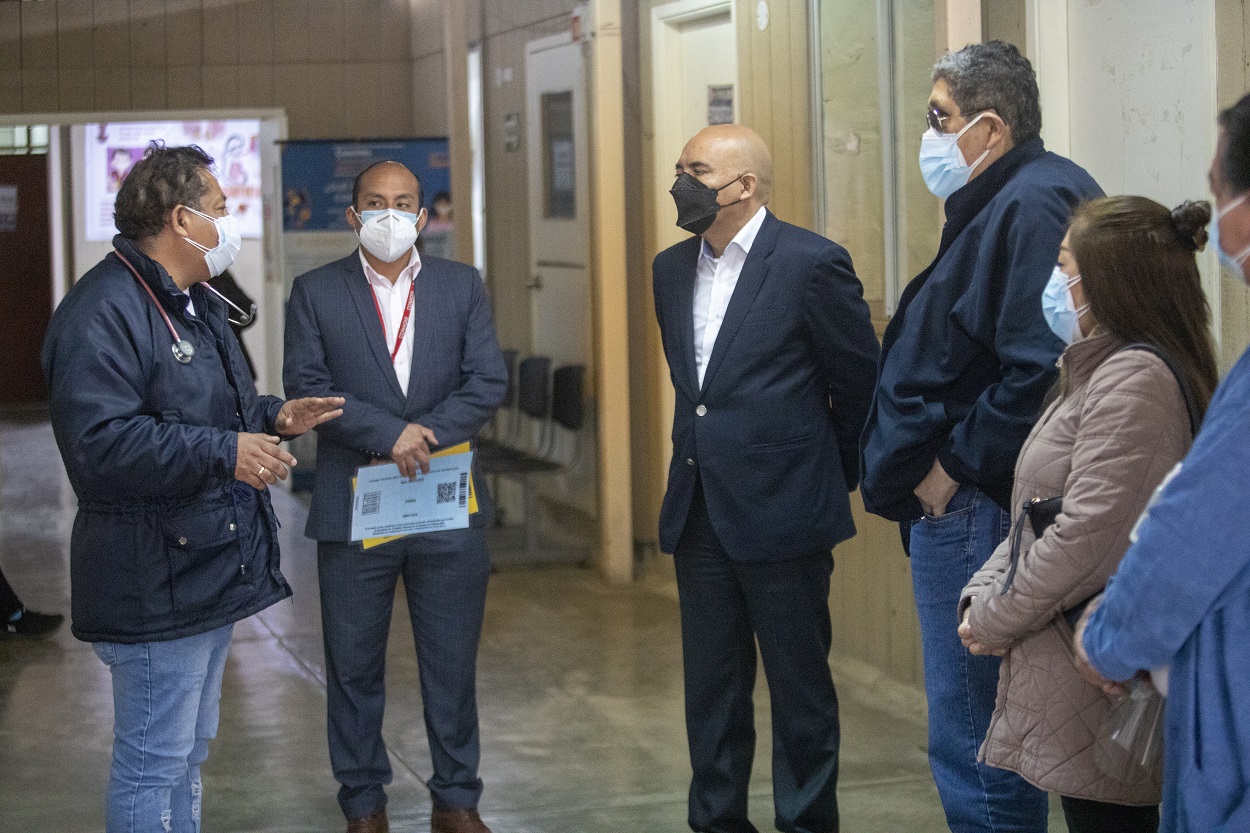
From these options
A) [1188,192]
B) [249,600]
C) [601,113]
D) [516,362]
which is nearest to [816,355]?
[1188,192]

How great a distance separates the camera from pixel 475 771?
341cm

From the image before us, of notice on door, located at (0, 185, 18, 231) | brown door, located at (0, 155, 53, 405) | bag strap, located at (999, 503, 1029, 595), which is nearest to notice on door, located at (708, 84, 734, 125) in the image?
bag strap, located at (999, 503, 1029, 595)

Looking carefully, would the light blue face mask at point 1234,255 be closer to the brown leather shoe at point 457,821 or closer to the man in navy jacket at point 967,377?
the man in navy jacket at point 967,377

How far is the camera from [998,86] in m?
2.57

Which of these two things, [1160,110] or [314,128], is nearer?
[1160,110]

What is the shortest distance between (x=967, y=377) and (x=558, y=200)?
4308 millimetres

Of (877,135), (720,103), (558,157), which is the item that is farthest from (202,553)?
(558,157)

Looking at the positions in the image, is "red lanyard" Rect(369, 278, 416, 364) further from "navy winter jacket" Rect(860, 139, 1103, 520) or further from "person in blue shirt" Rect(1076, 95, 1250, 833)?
"person in blue shirt" Rect(1076, 95, 1250, 833)

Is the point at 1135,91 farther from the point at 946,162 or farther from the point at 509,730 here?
the point at 509,730

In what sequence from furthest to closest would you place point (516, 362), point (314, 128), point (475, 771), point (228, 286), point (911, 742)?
point (314, 128), point (516, 362), point (228, 286), point (911, 742), point (475, 771)

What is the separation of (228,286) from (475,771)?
295cm

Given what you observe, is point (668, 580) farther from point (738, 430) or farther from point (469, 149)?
point (738, 430)

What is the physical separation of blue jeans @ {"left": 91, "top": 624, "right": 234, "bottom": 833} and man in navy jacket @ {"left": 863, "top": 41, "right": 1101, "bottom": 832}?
1.28 m

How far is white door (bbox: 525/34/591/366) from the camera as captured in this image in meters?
6.33
